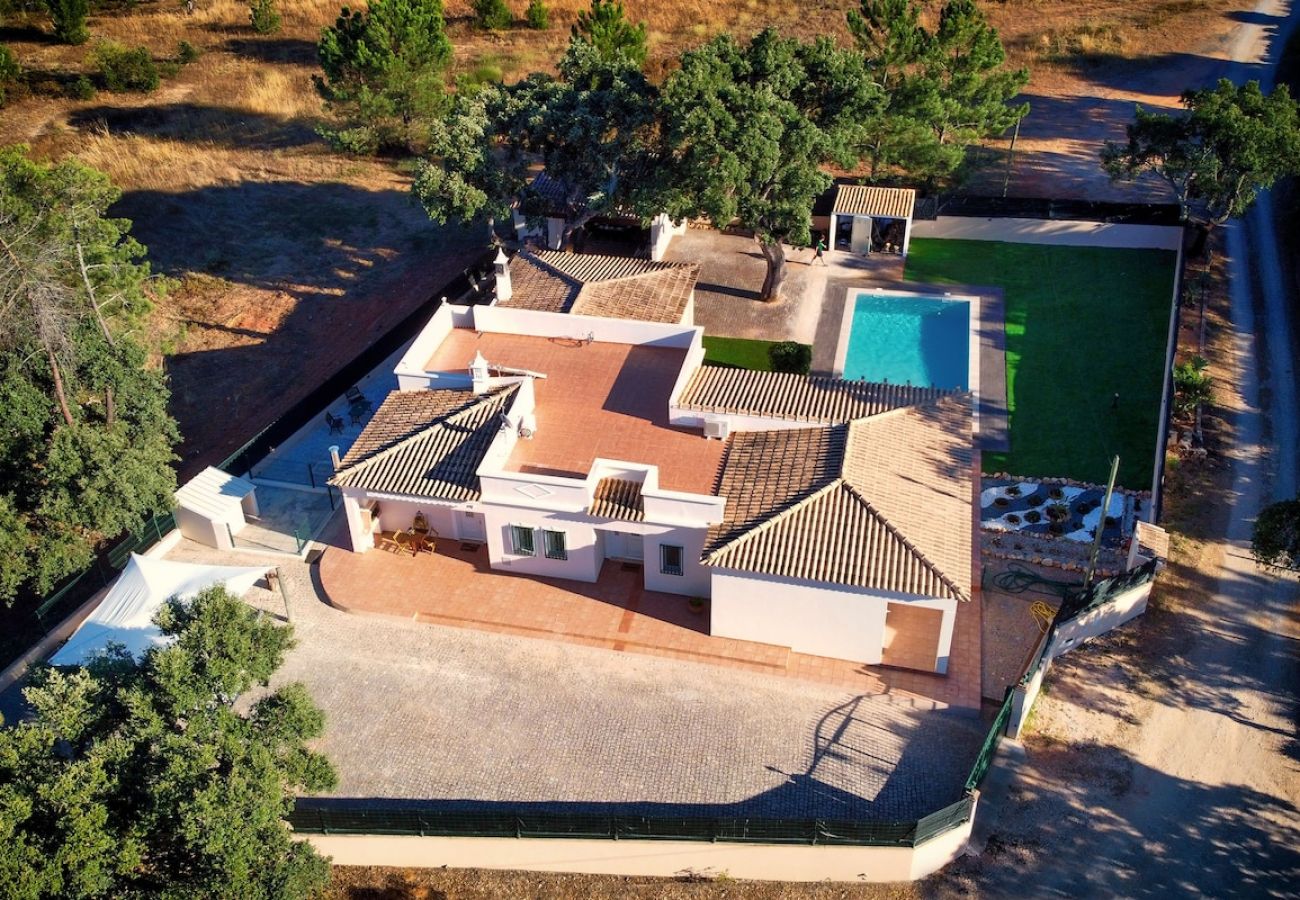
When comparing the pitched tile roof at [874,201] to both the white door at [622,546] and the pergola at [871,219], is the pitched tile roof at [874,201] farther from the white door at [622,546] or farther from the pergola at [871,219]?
the white door at [622,546]

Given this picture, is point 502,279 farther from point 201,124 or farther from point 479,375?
point 201,124

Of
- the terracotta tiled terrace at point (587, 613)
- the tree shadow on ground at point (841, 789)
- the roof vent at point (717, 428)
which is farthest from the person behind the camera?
the roof vent at point (717, 428)

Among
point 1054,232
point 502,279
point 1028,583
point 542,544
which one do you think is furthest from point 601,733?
point 1054,232

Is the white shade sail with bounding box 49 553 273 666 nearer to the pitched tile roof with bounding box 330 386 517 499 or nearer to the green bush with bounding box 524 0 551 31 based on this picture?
the pitched tile roof with bounding box 330 386 517 499

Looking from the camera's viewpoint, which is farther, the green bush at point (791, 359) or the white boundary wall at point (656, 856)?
the green bush at point (791, 359)

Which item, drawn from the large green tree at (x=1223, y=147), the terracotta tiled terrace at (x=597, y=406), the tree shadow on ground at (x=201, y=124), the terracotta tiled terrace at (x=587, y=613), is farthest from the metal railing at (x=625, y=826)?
the tree shadow on ground at (x=201, y=124)

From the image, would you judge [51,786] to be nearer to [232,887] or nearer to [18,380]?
[232,887]
